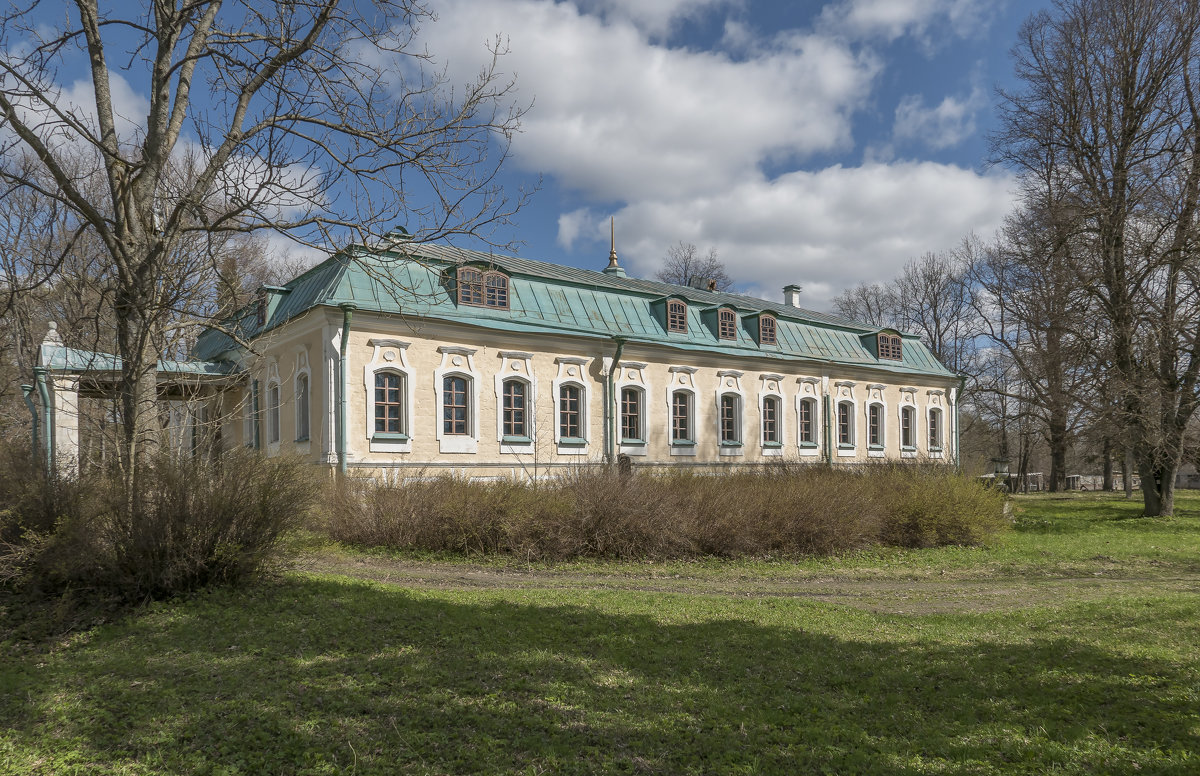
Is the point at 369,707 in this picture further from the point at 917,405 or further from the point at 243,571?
the point at 917,405

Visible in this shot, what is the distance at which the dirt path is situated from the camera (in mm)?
9234

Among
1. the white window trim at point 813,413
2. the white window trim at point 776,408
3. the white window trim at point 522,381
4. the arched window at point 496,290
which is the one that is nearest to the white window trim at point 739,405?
the white window trim at point 776,408

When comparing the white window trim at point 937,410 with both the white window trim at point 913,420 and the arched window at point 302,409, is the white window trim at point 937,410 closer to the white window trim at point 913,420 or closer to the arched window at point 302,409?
the white window trim at point 913,420

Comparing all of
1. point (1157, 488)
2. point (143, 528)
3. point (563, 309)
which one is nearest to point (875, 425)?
point (1157, 488)

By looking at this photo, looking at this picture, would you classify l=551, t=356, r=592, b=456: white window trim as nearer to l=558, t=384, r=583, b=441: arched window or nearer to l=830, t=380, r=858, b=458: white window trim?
l=558, t=384, r=583, b=441: arched window

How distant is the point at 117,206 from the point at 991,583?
11.8 meters

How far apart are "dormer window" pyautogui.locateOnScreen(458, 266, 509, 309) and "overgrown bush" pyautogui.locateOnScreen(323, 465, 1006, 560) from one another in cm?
678

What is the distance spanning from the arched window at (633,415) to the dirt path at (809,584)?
1052 centimetres

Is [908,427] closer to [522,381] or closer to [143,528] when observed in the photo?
[522,381]

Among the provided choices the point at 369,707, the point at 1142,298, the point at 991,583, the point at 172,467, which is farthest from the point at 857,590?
the point at 1142,298

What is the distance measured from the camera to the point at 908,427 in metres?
29.4

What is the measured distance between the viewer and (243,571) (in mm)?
7328

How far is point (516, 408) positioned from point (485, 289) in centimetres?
Result: 318

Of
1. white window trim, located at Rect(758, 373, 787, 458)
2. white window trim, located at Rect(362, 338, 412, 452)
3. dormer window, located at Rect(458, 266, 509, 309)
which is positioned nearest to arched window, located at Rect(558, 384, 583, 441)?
dormer window, located at Rect(458, 266, 509, 309)
